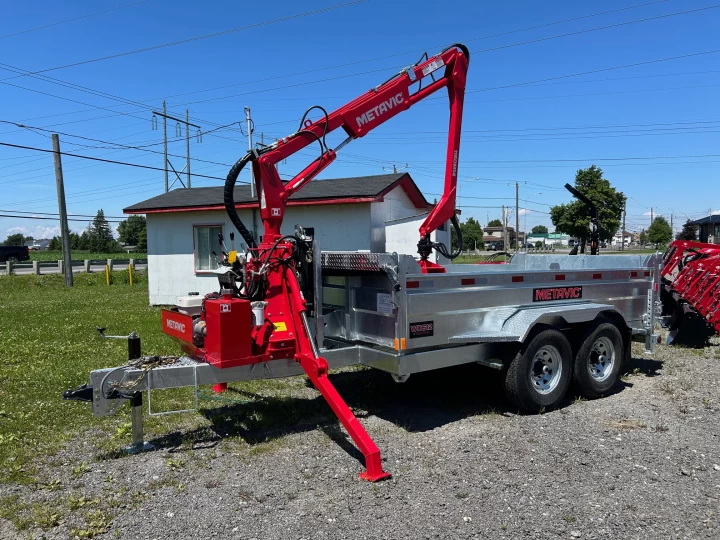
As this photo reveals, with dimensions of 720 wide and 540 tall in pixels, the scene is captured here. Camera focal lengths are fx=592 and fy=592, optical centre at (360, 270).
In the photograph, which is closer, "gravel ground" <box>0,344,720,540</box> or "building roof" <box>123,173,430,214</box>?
"gravel ground" <box>0,344,720,540</box>

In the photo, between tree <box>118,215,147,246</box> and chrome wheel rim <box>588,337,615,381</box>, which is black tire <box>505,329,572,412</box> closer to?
chrome wheel rim <box>588,337,615,381</box>

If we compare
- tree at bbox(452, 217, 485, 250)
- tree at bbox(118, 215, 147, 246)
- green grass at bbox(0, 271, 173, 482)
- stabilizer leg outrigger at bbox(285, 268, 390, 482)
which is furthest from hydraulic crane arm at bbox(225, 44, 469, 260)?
tree at bbox(118, 215, 147, 246)

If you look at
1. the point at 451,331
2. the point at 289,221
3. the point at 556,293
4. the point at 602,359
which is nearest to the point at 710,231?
the point at 289,221

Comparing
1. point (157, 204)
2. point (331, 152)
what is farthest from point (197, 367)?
point (157, 204)

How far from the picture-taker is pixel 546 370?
5934 millimetres

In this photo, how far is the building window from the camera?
54.1 ft

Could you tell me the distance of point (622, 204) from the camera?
47188 millimetres

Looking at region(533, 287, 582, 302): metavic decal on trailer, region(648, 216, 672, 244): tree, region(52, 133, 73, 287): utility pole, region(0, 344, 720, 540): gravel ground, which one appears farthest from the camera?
region(648, 216, 672, 244): tree

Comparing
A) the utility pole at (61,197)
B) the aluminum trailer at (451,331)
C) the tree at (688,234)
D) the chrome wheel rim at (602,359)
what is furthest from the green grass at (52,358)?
the tree at (688,234)

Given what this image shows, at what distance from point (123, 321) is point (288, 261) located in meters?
8.44

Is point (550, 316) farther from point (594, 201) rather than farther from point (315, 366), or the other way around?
point (594, 201)

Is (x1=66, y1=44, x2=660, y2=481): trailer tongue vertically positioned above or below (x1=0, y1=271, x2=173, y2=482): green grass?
above

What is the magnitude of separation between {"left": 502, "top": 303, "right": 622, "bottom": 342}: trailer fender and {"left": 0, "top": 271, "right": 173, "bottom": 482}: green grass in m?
3.88

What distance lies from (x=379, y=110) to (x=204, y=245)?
1113 cm
